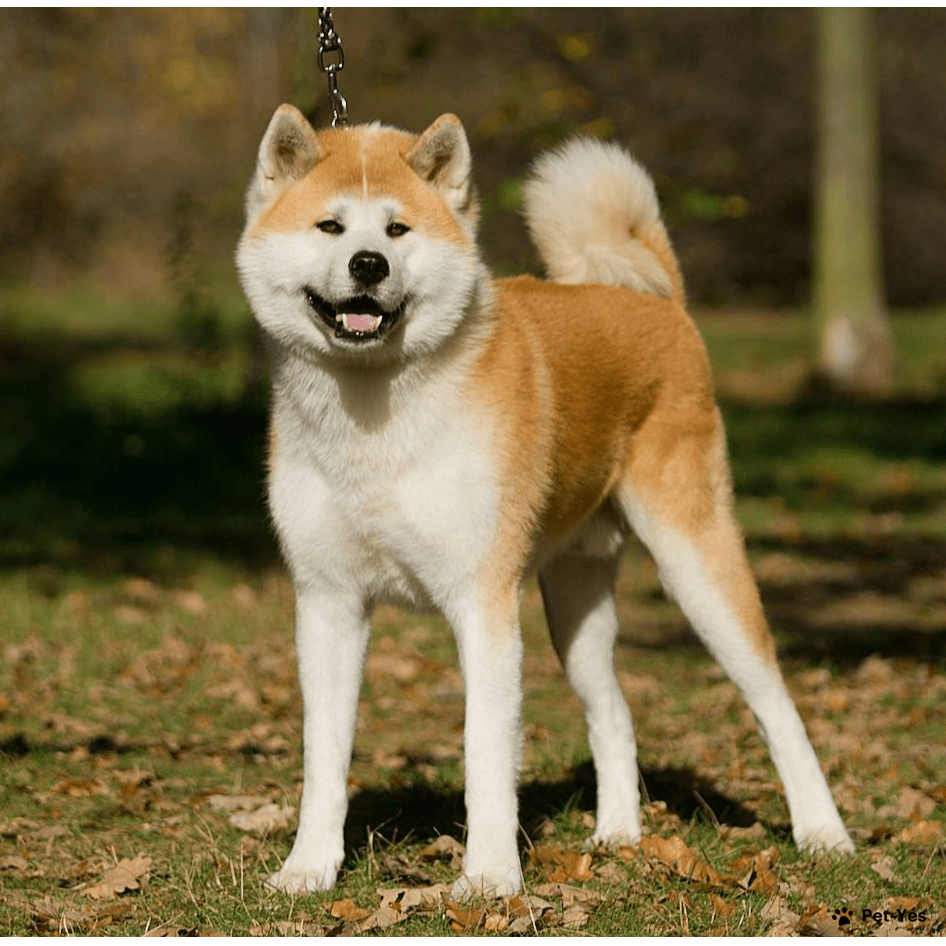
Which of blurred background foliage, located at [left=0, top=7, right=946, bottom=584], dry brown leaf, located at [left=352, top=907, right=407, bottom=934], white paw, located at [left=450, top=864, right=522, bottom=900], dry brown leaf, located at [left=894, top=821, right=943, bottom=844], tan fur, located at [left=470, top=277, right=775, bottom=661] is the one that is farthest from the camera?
blurred background foliage, located at [left=0, top=7, right=946, bottom=584]

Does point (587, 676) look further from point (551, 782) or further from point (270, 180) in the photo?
point (270, 180)

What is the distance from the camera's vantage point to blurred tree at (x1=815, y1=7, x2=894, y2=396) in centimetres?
1420

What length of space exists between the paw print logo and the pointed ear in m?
2.10

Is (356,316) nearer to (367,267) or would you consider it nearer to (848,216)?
(367,267)

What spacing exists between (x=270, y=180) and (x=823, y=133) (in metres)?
11.8

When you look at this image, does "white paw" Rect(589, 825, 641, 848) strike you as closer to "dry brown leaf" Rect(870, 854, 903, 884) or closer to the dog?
the dog

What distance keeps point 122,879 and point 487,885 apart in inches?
38.8

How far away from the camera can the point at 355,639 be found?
4008 mm

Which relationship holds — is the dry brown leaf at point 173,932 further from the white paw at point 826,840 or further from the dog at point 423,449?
the white paw at point 826,840

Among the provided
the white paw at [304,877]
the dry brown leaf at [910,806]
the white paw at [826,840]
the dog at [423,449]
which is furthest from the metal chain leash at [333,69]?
the dry brown leaf at [910,806]

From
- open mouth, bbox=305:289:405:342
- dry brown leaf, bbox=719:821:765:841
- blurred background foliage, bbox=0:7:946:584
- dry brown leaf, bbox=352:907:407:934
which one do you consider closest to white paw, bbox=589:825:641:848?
dry brown leaf, bbox=719:821:765:841

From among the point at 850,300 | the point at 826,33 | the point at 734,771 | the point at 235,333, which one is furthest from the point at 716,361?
the point at 734,771

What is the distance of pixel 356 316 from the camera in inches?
144

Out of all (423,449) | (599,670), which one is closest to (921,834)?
(599,670)
